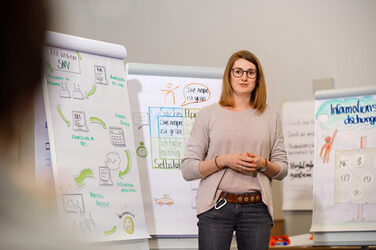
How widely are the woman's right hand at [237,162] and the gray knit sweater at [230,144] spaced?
60mm

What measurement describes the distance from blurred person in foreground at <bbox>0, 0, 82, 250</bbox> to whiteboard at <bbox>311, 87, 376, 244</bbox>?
102 inches

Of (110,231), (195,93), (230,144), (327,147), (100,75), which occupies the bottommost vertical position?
(110,231)

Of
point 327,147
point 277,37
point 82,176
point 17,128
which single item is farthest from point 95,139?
point 277,37

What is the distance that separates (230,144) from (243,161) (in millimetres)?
154

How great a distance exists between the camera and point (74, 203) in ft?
7.04

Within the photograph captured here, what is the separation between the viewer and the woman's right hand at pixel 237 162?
1.92 m

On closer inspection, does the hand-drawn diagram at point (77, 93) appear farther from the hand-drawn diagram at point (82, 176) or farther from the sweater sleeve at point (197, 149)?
the sweater sleeve at point (197, 149)

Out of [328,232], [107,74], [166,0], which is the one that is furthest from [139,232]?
[166,0]

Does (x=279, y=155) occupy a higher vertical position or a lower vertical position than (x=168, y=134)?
lower

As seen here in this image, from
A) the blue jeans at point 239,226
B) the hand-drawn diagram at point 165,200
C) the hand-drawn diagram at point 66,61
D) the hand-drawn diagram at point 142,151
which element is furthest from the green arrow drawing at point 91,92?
the blue jeans at point 239,226

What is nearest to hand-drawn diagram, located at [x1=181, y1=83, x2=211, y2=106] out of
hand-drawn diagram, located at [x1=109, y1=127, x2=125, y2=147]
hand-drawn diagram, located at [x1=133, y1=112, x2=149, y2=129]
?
hand-drawn diagram, located at [x1=133, y1=112, x2=149, y2=129]

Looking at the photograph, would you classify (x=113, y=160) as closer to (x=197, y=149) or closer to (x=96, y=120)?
(x=96, y=120)

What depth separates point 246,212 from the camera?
1.97m

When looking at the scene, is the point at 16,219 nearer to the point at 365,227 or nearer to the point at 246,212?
the point at 246,212
